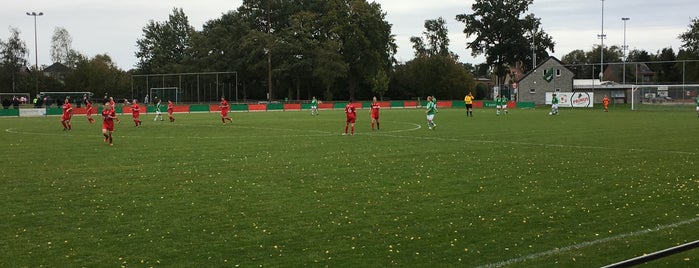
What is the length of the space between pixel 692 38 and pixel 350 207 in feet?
338

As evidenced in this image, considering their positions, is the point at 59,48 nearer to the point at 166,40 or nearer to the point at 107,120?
the point at 166,40

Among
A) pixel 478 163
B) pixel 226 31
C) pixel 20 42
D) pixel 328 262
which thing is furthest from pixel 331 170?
pixel 20 42

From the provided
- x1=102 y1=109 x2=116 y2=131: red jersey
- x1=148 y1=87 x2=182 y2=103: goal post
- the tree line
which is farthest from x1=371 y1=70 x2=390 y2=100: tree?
x1=102 y1=109 x2=116 y2=131: red jersey

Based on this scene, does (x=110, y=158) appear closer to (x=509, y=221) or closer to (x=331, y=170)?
(x=331, y=170)

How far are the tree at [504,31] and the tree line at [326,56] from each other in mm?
155

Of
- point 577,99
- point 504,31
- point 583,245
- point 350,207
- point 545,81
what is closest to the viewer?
point 583,245

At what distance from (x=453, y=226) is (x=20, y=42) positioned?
93938mm

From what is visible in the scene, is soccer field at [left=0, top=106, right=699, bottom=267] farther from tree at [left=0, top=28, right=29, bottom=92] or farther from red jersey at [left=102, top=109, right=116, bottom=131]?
tree at [left=0, top=28, right=29, bottom=92]

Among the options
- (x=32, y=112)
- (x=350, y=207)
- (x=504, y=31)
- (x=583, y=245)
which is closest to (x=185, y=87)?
(x=32, y=112)

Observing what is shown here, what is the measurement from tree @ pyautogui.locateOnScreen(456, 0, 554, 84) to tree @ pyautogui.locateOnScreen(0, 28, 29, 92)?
6508 cm

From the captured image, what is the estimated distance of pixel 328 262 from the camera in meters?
7.21

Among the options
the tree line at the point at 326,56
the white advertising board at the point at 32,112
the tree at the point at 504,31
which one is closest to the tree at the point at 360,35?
the tree line at the point at 326,56

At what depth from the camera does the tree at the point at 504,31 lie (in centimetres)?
9919

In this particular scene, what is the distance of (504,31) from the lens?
98.9 m
